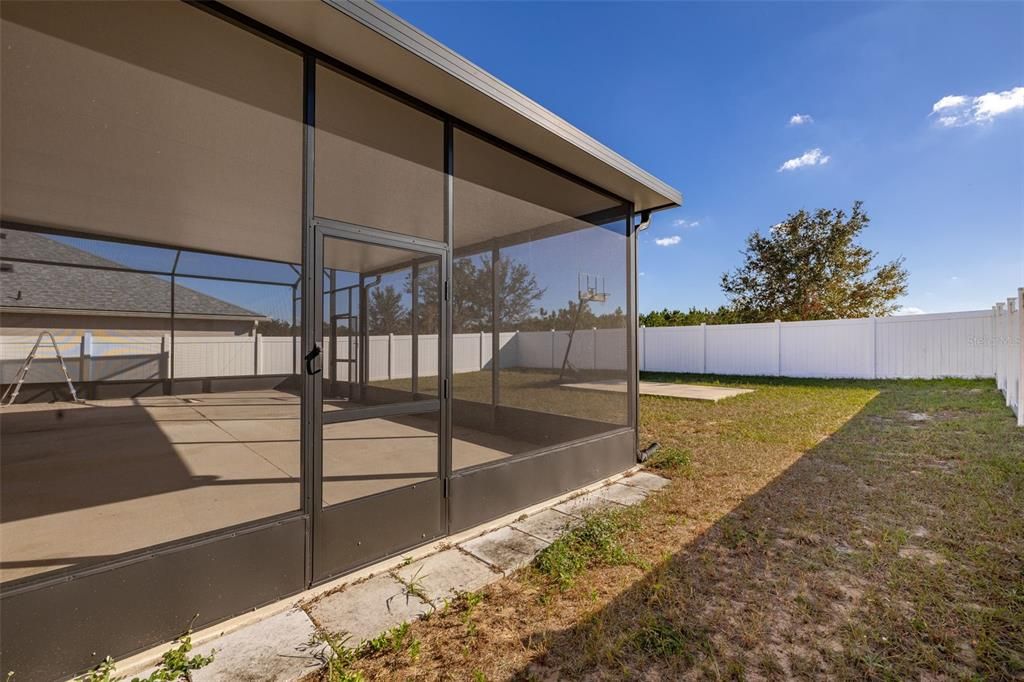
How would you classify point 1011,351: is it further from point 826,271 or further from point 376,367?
point 826,271

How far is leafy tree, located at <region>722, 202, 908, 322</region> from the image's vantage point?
14.8m

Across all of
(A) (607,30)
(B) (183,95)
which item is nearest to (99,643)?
(B) (183,95)

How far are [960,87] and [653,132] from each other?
5.28 metres

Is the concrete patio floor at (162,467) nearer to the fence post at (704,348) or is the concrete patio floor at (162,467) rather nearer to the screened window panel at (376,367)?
the screened window panel at (376,367)

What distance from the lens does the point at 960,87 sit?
7.44 metres

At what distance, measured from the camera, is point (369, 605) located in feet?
6.07

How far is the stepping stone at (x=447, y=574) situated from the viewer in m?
1.98

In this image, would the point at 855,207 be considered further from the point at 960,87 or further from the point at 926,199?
the point at 960,87

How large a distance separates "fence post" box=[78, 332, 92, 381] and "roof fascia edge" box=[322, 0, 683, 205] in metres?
1.69

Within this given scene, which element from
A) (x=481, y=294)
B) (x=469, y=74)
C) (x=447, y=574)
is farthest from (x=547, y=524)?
(x=469, y=74)

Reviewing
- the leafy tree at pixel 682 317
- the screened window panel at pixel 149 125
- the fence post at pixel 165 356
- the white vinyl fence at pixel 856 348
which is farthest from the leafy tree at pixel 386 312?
the leafy tree at pixel 682 317

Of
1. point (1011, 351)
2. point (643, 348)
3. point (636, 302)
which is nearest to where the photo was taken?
point (636, 302)

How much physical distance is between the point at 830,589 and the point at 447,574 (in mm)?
1840

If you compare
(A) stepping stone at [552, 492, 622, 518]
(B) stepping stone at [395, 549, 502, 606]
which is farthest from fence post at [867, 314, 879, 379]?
(B) stepping stone at [395, 549, 502, 606]
